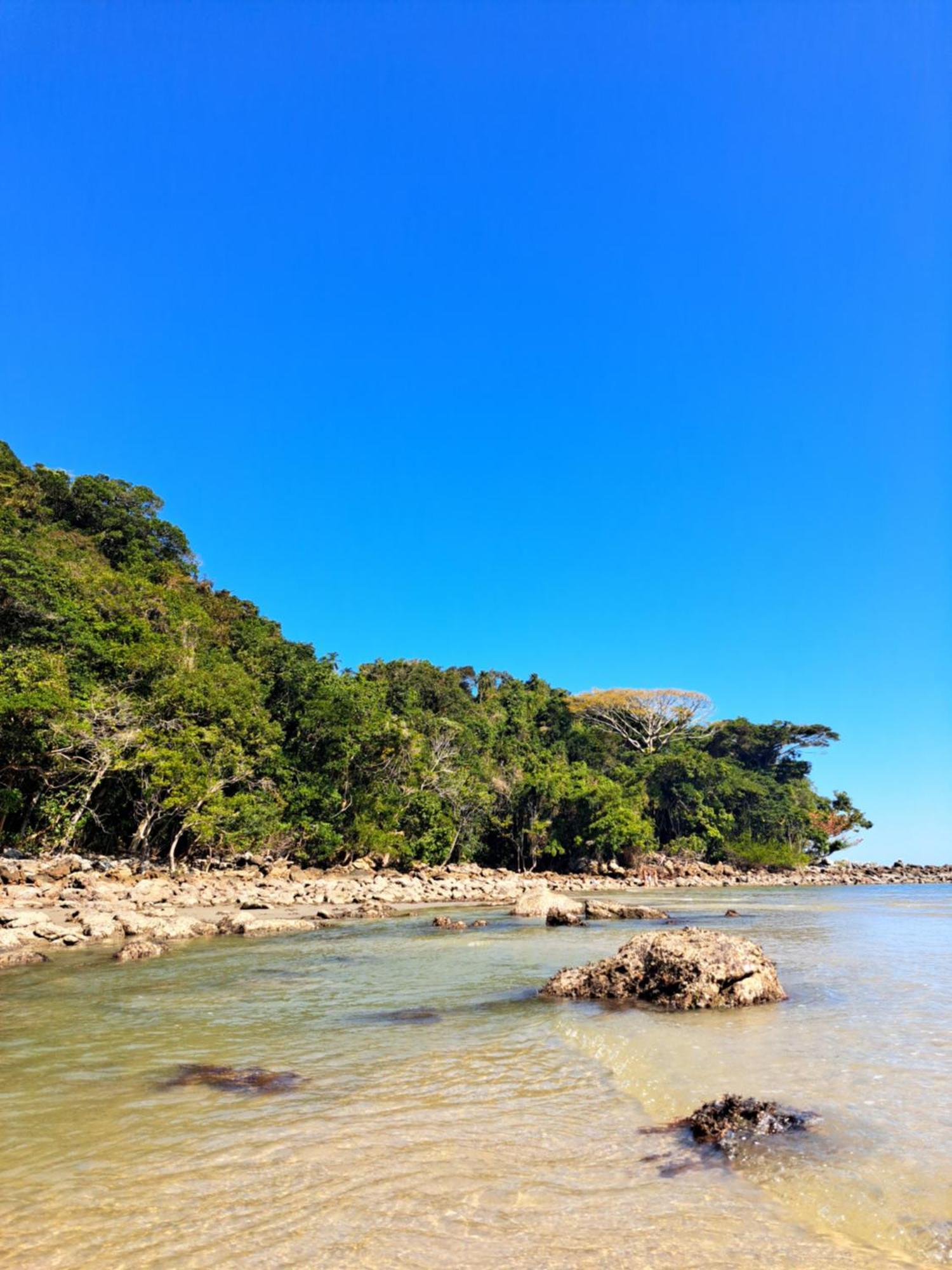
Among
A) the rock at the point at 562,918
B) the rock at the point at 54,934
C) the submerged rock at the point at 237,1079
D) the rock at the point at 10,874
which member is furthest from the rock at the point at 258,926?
the submerged rock at the point at 237,1079

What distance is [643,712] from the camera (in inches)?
2886

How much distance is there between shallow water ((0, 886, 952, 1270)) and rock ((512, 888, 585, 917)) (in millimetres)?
9414

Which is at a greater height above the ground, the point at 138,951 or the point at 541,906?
the point at 541,906

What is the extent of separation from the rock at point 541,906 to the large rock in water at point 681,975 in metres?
9.49

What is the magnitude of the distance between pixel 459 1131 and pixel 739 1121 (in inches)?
66.7

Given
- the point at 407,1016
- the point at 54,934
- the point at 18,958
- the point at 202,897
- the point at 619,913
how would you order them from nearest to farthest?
1. the point at 407,1016
2. the point at 18,958
3. the point at 54,934
4. the point at 619,913
5. the point at 202,897

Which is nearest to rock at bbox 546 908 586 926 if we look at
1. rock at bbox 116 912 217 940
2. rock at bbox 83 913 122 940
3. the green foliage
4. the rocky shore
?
the rocky shore

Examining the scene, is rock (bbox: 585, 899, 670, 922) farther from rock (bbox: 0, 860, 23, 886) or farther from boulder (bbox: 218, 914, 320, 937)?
rock (bbox: 0, 860, 23, 886)

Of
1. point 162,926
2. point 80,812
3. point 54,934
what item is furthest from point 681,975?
point 80,812

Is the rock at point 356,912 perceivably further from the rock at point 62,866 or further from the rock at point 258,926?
the rock at point 62,866

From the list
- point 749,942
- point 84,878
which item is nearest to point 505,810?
point 84,878

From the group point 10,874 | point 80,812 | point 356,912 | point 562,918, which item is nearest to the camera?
point 562,918

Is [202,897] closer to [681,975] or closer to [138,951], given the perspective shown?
[138,951]

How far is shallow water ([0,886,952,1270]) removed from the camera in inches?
125
